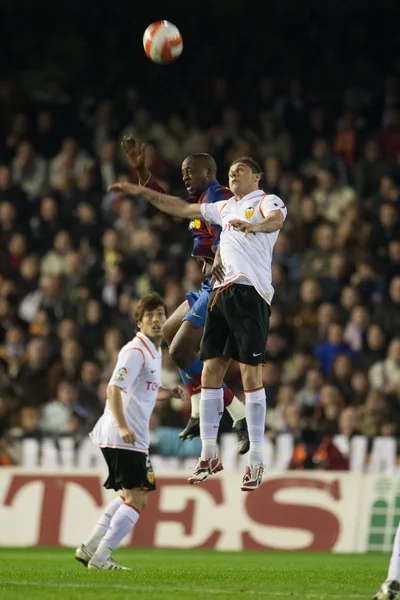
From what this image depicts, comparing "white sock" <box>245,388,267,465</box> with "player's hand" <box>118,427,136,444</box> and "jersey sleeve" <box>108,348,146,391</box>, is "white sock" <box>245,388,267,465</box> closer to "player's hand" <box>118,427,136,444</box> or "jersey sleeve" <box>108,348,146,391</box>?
"player's hand" <box>118,427,136,444</box>

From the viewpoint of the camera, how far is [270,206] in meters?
9.95

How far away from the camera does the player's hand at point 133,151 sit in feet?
32.5

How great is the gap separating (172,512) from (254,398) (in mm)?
5816

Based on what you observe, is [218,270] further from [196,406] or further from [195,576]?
[195,576]

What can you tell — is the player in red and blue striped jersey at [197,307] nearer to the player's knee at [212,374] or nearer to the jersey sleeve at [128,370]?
the jersey sleeve at [128,370]

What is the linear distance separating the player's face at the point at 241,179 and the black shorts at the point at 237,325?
28.7 inches

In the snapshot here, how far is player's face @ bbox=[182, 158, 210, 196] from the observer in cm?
1071

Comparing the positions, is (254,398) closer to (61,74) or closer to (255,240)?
(255,240)

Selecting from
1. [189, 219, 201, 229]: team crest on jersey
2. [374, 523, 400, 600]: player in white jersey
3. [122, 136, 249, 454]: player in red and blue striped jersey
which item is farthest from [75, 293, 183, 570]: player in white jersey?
[374, 523, 400, 600]: player in white jersey

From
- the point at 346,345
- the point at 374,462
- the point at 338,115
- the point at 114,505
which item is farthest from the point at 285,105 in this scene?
the point at 114,505

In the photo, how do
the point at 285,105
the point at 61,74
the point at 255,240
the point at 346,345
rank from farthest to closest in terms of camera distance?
1. the point at 61,74
2. the point at 285,105
3. the point at 346,345
4. the point at 255,240

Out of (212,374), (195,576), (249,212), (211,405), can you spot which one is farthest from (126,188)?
(195,576)

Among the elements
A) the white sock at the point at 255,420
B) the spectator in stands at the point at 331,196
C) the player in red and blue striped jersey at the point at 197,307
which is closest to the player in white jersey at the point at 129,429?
the player in red and blue striped jersey at the point at 197,307

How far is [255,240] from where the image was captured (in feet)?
33.5
